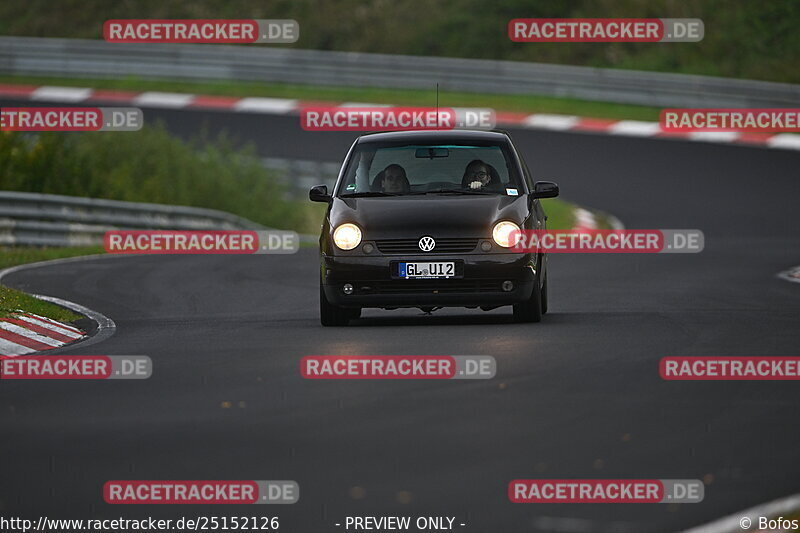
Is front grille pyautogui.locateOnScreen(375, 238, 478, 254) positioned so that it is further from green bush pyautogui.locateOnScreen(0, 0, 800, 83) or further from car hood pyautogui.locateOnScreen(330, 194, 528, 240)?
green bush pyautogui.locateOnScreen(0, 0, 800, 83)

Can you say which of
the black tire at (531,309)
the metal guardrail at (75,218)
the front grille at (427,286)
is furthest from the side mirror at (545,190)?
the metal guardrail at (75,218)

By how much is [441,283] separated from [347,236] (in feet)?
2.71

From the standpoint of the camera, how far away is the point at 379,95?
39.3 metres

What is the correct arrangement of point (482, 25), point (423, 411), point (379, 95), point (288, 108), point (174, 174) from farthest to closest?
point (482, 25) < point (379, 95) < point (288, 108) < point (174, 174) < point (423, 411)

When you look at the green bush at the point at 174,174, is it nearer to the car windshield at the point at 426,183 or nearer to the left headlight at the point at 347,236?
the car windshield at the point at 426,183

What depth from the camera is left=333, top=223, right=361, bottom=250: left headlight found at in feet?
43.7

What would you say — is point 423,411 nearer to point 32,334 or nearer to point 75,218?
point 32,334

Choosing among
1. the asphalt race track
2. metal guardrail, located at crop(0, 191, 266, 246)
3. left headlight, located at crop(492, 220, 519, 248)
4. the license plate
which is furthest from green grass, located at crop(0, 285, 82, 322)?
metal guardrail, located at crop(0, 191, 266, 246)

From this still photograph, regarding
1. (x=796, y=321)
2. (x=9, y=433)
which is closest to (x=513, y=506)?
(x=9, y=433)

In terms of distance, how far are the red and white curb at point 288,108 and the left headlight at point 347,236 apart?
19.9m

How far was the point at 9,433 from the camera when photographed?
27.9 feet

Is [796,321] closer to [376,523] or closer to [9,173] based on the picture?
[376,523]

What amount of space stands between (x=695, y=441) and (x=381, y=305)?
5.36 m

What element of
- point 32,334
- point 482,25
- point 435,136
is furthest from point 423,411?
point 482,25
